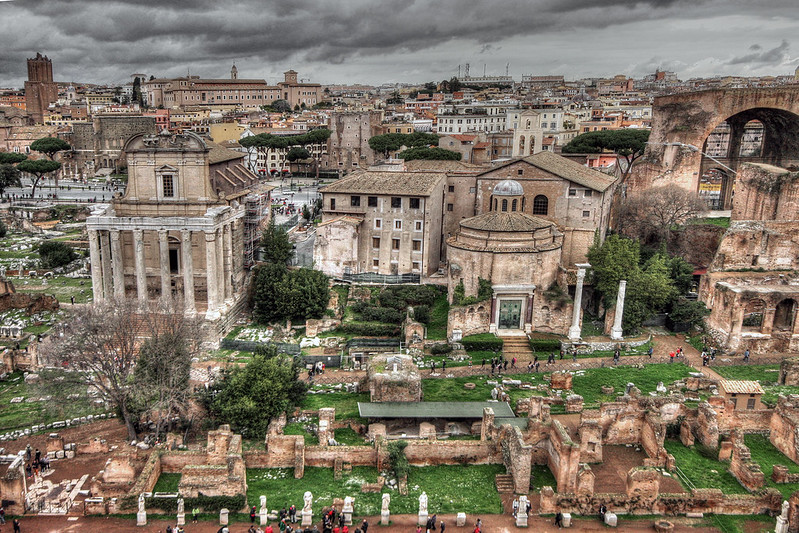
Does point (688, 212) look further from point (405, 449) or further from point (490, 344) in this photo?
point (405, 449)

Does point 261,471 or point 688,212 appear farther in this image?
point 688,212

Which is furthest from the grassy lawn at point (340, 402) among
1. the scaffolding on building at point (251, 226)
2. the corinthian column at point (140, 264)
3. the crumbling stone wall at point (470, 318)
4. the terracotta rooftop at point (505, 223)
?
the scaffolding on building at point (251, 226)

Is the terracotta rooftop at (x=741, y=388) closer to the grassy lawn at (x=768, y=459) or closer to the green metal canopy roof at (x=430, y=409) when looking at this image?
the grassy lawn at (x=768, y=459)

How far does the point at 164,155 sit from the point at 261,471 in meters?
19.9

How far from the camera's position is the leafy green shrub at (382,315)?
115ft

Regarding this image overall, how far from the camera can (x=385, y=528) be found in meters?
19.6

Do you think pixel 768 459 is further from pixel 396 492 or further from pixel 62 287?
pixel 62 287

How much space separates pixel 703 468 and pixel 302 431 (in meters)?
14.6

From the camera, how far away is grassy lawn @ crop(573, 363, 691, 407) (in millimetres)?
28203

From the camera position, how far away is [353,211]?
4003 cm

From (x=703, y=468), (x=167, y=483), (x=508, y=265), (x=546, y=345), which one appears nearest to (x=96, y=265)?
(x=167, y=483)

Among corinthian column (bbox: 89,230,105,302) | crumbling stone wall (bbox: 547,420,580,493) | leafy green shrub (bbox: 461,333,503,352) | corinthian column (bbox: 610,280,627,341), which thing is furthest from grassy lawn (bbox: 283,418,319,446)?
corinthian column (bbox: 610,280,627,341)

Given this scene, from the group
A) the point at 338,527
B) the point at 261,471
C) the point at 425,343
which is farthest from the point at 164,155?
the point at 338,527

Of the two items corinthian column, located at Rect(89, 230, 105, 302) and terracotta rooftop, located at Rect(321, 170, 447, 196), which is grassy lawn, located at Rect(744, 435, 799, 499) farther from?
corinthian column, located at Rect(89, 230, 105, 302)
